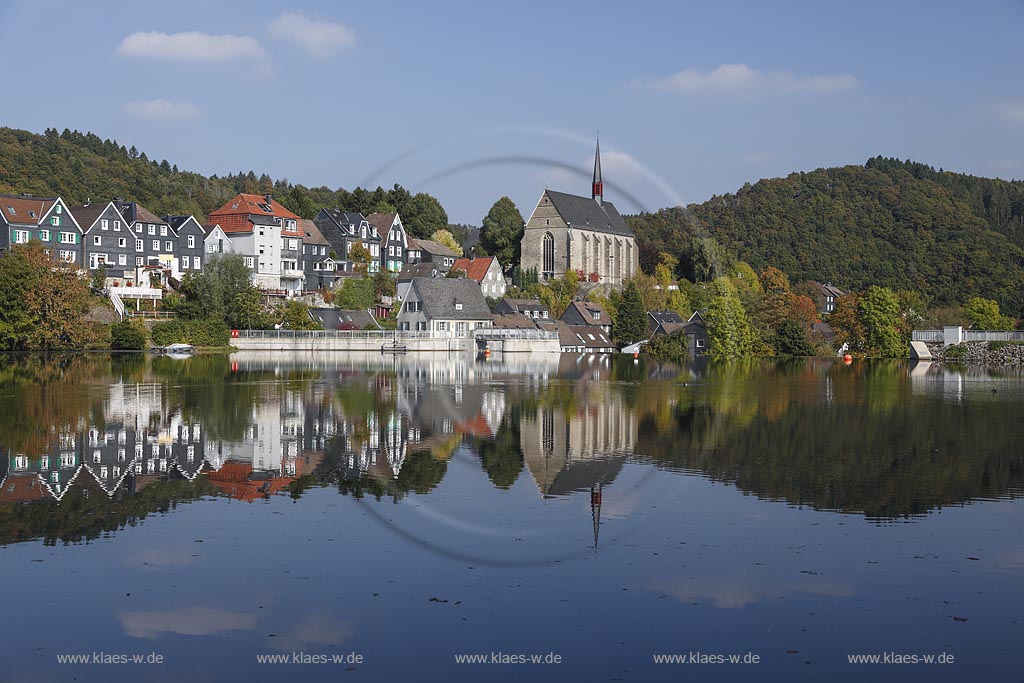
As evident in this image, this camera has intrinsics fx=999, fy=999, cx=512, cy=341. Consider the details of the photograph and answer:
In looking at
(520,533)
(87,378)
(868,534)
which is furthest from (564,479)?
(87,378)

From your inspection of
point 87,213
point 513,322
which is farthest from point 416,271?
point 87,213

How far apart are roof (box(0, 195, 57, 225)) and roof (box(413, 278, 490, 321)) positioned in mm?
29858

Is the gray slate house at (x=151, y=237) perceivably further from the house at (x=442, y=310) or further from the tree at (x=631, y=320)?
the tree at (x=631, y=320)

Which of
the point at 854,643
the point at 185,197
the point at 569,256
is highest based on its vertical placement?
the point at 185,197

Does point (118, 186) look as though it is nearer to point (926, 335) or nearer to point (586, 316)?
point (586, 316)

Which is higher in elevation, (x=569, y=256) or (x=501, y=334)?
(x=569, y=256)

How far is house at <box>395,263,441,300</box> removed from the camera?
9569 cm

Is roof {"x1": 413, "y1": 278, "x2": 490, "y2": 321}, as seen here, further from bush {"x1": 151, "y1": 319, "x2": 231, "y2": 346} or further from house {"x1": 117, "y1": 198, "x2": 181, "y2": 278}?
house {"x1": 117, "y1": 198, "x2": 181, "y2": 278}

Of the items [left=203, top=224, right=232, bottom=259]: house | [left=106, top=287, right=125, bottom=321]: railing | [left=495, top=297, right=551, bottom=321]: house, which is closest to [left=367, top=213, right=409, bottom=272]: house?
[left=495, top=297, right=551, bottom=321]: house

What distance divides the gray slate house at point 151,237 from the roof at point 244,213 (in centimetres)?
599

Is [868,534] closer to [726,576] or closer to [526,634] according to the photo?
[726,576]

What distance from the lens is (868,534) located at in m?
14.6

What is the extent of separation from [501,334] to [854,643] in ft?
254

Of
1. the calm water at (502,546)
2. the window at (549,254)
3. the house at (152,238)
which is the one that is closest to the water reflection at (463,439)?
the calm water at (502,546)
